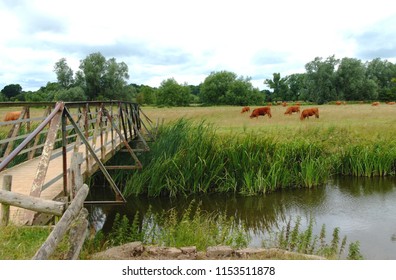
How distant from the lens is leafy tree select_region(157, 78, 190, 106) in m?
92.8

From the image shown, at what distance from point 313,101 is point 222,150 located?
60653mm

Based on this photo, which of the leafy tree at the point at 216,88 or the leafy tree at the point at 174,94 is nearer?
A: the leafy tree at the point at 216,88

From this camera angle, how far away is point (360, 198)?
41.3 ft

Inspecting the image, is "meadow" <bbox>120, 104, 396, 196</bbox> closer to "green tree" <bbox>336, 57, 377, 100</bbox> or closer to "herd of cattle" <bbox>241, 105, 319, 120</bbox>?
"herd of cattle" <bbox>241, 105, 319, 120</bbox>

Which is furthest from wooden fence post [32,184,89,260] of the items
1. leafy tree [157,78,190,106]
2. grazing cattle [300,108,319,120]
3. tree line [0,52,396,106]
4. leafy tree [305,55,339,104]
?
leafy tree [157,78,190,106]

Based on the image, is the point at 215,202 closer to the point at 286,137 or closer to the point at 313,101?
the point at 286,137

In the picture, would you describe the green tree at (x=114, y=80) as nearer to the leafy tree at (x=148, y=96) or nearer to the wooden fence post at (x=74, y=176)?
the leafy tree at (x=148, y=96)

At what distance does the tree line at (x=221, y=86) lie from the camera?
60.0 metres

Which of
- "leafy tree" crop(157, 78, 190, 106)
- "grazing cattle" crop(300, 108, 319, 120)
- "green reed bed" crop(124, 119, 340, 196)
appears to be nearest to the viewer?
"green reed bed" crop(124, 119, 340, 196)

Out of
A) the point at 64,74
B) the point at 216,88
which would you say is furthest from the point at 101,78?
the point at 216,88

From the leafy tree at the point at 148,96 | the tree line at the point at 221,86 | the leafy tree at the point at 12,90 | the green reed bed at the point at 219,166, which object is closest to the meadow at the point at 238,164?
the green reed bed at the point at 219,166

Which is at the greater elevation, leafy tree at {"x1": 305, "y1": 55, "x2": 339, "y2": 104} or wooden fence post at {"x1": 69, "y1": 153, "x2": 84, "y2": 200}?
leafy tree at {"x1": 305, "y1": 55, "x2": 339, "y2": 104}

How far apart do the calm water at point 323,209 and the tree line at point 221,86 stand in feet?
141
